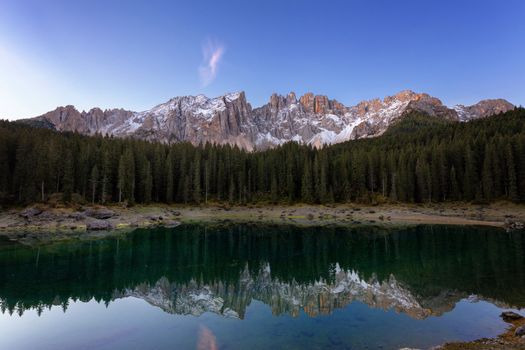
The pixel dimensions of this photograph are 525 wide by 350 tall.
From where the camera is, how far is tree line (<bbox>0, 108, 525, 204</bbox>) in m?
73.1

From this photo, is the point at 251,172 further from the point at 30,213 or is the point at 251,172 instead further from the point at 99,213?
the point at 30,213

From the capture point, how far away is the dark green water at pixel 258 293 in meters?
15.6

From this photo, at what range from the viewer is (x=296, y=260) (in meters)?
35.0

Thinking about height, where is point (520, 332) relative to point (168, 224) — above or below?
below

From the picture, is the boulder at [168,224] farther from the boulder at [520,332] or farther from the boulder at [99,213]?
the boulder at [520,332]

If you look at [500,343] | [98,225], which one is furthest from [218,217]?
[500,343]

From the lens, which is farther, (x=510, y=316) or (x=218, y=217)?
(x=218, y=217)

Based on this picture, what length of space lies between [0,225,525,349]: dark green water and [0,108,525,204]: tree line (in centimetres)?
3765

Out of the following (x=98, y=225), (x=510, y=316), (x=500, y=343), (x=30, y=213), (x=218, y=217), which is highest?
(x=30, y=213)

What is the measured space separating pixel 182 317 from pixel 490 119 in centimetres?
14710

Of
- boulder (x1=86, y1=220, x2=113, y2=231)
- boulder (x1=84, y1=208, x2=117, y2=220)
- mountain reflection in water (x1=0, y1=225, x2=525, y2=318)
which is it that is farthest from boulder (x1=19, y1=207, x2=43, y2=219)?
mountain reflection in water (x1=0, y1=225, x2=525, y2=318)

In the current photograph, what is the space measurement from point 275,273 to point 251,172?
3046 inches

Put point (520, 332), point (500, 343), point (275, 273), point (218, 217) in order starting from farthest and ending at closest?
1. point (218, 217)
2. point (275, 273)
3. point (520, 332)
4. point (500, 343)

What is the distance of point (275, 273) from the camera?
2977cm
